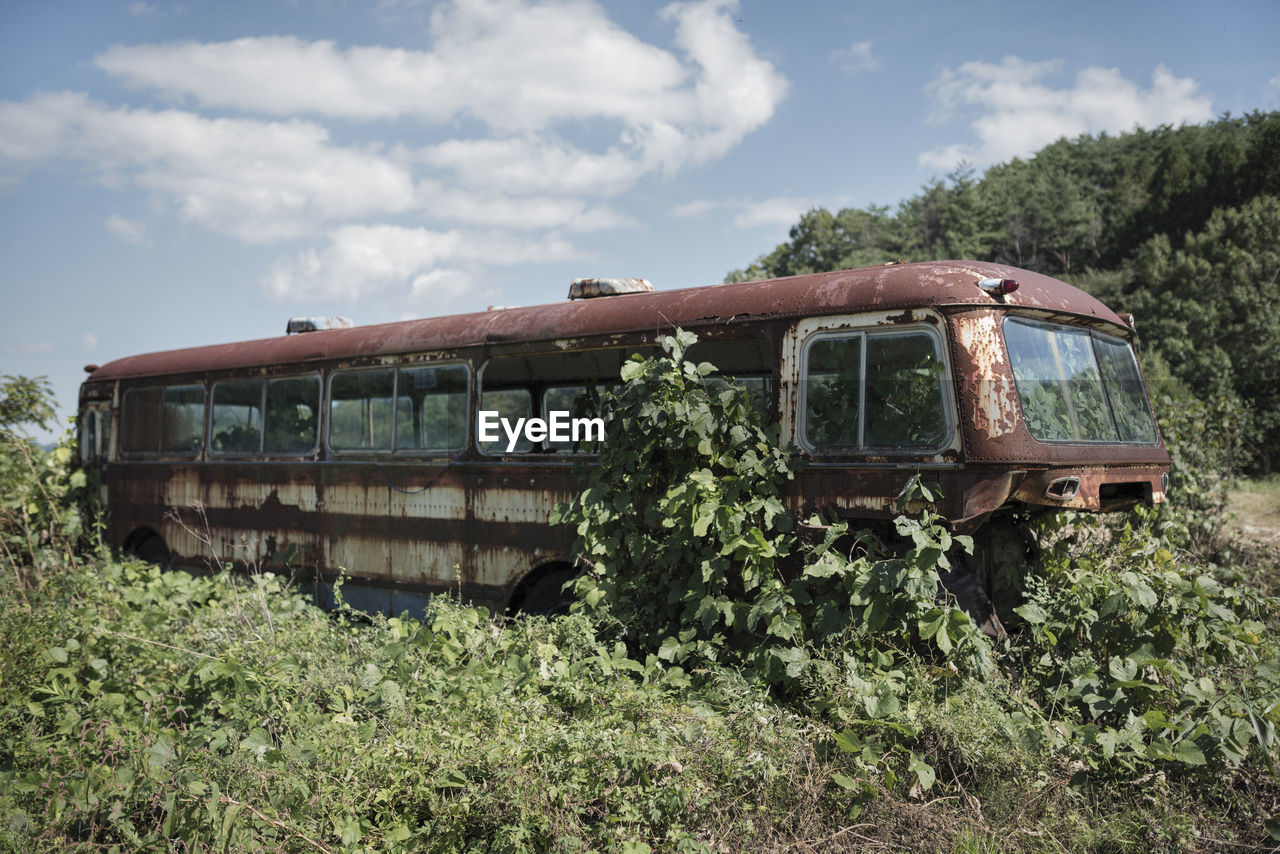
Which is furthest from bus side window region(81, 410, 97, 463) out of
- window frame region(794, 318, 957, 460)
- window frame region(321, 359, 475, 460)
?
window frame region(794, 318, 957, 460)

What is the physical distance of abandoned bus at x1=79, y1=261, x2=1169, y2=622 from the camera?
4.99m

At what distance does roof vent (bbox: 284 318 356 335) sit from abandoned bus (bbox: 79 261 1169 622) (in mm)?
412

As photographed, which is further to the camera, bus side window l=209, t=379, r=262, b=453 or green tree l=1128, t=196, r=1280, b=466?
green tree l=1128, t=196, r=1280, b=466

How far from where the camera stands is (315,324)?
30.1 ft

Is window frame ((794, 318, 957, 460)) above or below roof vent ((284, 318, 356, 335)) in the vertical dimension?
below

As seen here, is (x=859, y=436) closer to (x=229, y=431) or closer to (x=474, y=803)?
(x=474, y=803)

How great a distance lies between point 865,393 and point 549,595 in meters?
2.84

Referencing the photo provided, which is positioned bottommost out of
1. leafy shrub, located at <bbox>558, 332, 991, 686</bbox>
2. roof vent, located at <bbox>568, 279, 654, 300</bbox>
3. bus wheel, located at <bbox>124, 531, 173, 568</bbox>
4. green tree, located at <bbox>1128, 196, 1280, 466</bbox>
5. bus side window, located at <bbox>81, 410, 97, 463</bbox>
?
bus wheel, located at <bbox>124, 531, 173, 568</bbox>

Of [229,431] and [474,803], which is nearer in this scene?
[474,803]

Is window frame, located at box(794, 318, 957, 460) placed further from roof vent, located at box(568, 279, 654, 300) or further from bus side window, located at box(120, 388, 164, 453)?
bus side window, located at box(120, 388, 164, 453)

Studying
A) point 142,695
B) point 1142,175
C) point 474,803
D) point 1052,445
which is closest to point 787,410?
point 1052,445

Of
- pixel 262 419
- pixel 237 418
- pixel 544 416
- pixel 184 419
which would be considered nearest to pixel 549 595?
pixel 544 416

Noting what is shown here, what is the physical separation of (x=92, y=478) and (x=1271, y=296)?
30607mm

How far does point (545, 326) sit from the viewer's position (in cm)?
677
